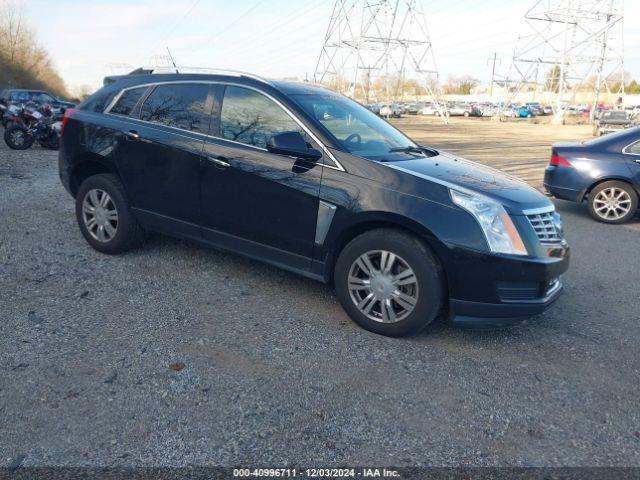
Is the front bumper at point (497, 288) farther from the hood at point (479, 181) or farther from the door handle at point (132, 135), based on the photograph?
the door handle at point (132, 135)

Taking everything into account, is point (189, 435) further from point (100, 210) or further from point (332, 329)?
point (100, 210)

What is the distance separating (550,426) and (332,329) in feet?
5.22

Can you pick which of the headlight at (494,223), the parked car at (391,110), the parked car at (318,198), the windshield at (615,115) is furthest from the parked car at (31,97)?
the windshield at (615,115)

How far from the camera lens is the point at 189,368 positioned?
3.21 meters

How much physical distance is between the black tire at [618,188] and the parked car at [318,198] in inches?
166

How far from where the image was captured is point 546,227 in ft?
12.3

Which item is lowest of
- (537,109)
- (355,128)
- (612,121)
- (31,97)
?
(355,128)

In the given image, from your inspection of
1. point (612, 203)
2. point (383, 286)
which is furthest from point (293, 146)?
point (612, 203)

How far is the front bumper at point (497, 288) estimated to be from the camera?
344cm

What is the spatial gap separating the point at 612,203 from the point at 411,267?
224 inches

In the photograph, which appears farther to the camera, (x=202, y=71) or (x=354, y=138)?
(x=202, y=71)

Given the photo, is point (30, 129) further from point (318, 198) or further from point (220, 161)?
point (318, 198)

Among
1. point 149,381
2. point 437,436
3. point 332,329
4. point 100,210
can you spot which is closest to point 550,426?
point 437,436

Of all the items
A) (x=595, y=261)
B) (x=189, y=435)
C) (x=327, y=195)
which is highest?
(x=327, y=195)
